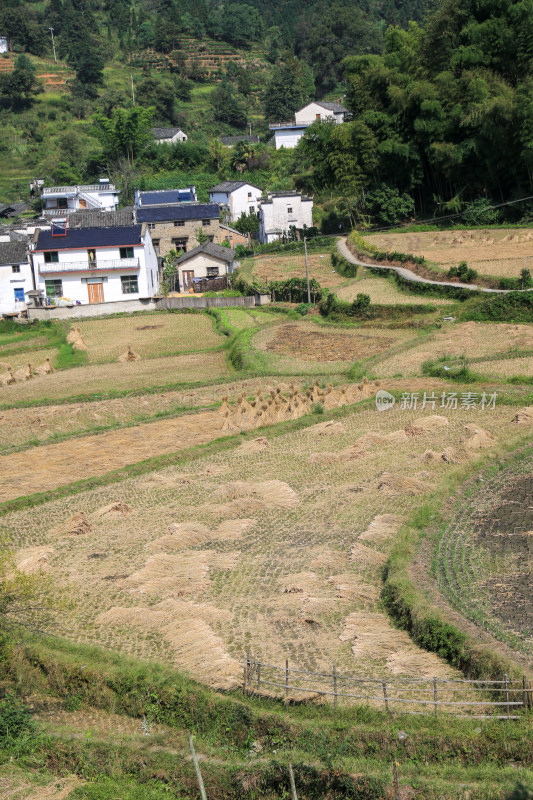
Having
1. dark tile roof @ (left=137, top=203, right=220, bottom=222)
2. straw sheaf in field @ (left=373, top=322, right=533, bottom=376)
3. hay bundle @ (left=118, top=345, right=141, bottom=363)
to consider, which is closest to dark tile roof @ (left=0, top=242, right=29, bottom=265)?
dark tile roof @ (left=137, top=203, right=220, bottom=222)

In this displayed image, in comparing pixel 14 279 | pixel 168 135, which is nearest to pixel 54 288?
pixel 14 279

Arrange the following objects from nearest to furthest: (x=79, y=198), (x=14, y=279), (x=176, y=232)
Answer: (x=14, y=279) → (x=176, y=232) → (x=79, y=198)

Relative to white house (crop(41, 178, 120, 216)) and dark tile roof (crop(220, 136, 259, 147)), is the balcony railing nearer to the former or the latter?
white house (crop(41, 178, 120, 216))

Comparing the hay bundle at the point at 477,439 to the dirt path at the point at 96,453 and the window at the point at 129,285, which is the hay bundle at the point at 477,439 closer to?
the dirt path at the point at 96,453

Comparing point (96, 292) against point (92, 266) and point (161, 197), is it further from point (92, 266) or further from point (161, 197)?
point (161, 197)

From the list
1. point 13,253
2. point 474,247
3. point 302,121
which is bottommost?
point 474,247

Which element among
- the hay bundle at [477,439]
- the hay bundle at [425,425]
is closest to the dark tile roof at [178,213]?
the hay bundle at [425,425]
